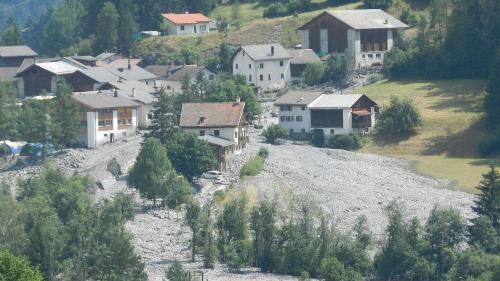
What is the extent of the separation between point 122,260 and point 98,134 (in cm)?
2273

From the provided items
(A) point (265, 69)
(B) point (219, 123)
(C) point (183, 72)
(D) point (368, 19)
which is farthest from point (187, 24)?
(B) point (219, 123)

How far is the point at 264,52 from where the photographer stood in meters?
80.4

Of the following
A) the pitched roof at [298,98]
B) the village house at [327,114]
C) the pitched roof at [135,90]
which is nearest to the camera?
the village house at [327,114]

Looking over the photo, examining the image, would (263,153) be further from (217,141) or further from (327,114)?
(327,114)

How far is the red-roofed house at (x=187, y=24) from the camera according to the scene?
90938 mm

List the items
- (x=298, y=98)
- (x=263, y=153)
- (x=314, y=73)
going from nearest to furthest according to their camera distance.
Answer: (x=263, y=153) < (x=298, y=98) < (x=314, y=73)

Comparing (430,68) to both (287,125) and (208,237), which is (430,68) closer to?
(287,125)

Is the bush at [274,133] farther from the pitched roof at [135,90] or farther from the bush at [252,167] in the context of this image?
the pitched roof at [135,90]

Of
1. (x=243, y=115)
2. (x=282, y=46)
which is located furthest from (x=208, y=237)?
(x=282, y=46)

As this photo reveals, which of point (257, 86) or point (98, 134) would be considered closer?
point (98, 134)

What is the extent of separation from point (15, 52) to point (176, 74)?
9899mm

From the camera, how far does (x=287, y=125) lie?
69062mm

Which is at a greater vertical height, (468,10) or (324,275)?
(468,10)

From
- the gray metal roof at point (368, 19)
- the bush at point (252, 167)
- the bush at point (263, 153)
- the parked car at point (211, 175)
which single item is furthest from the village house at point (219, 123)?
the gray metal roof at point (368, 19)
